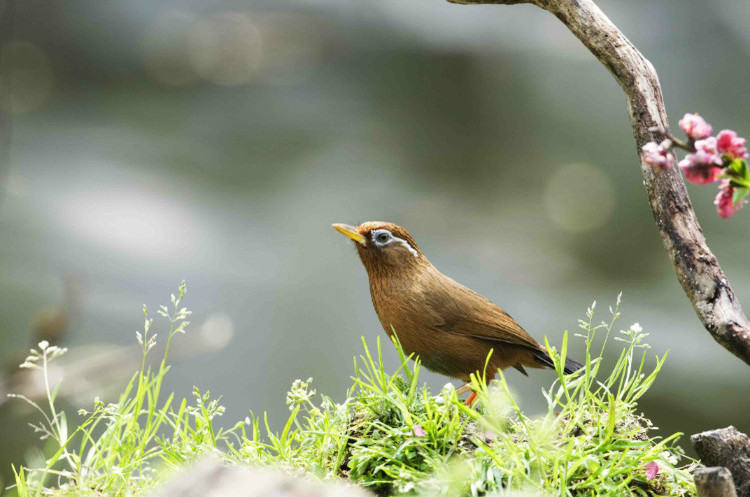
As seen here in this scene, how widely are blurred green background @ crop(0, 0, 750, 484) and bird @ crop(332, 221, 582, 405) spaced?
5.95ft

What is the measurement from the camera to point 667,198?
1827mm

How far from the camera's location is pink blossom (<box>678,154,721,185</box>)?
1.56 metres

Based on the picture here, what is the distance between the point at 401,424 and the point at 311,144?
2.69 m

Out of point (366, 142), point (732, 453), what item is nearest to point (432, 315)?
point (732, 453)

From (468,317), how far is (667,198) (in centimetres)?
64

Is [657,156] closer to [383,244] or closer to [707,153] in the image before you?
[707,153]

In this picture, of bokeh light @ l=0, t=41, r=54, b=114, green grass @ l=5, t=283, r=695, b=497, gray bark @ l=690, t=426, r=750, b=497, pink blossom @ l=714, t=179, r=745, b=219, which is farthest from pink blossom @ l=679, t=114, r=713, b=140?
bokeh light @ l=0, t=41, r=54, b=114

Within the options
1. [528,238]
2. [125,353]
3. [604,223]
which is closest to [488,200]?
[528,238]

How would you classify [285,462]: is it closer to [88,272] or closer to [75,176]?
[88,272]

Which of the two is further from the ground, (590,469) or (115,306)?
(590,469)

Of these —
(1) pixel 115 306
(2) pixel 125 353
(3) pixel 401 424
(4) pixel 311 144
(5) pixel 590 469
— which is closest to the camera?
(5) pixel 590 469

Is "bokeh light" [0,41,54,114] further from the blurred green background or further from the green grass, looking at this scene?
the green grass

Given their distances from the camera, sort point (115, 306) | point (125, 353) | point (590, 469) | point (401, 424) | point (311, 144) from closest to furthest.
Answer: point (590, 469) < point (401, 424) < point (125, 353) < point (115, 306) < point (311, 144)

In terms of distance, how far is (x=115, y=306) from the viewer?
4.04 m
